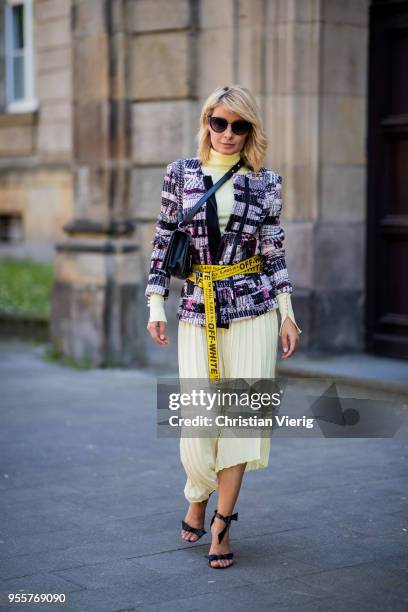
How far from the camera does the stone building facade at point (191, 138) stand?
9875 millimetres

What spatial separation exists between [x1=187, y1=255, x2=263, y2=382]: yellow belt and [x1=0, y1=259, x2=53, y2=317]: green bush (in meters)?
7.63

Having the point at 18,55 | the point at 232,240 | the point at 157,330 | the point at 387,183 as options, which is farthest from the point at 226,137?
the point at 18,55

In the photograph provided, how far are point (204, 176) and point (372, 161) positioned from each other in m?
4.84

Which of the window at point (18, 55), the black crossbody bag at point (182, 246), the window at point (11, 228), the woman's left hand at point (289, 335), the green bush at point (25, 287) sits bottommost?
the green bush at point (25, 287)

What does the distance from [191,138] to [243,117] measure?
5251 millimetres

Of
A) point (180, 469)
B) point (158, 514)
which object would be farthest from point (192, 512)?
point (180, 469)

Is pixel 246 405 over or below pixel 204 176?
below

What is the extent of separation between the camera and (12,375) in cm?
1076

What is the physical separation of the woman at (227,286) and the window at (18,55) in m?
13.9

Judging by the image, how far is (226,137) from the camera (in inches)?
213

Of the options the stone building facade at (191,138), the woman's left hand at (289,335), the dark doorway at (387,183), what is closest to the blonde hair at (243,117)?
the woman's left hand at (289,335)

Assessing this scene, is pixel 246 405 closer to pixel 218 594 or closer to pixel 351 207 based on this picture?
pixel 218 594

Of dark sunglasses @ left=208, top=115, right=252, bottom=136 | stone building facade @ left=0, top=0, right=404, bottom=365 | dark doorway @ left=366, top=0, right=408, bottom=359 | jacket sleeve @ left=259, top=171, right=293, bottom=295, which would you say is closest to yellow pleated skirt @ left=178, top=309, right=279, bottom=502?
jacket sleeve @ left=259, top=171, right=293, bottom=295

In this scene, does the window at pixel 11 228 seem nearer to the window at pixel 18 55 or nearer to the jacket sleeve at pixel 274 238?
the window at pixel 18 55
